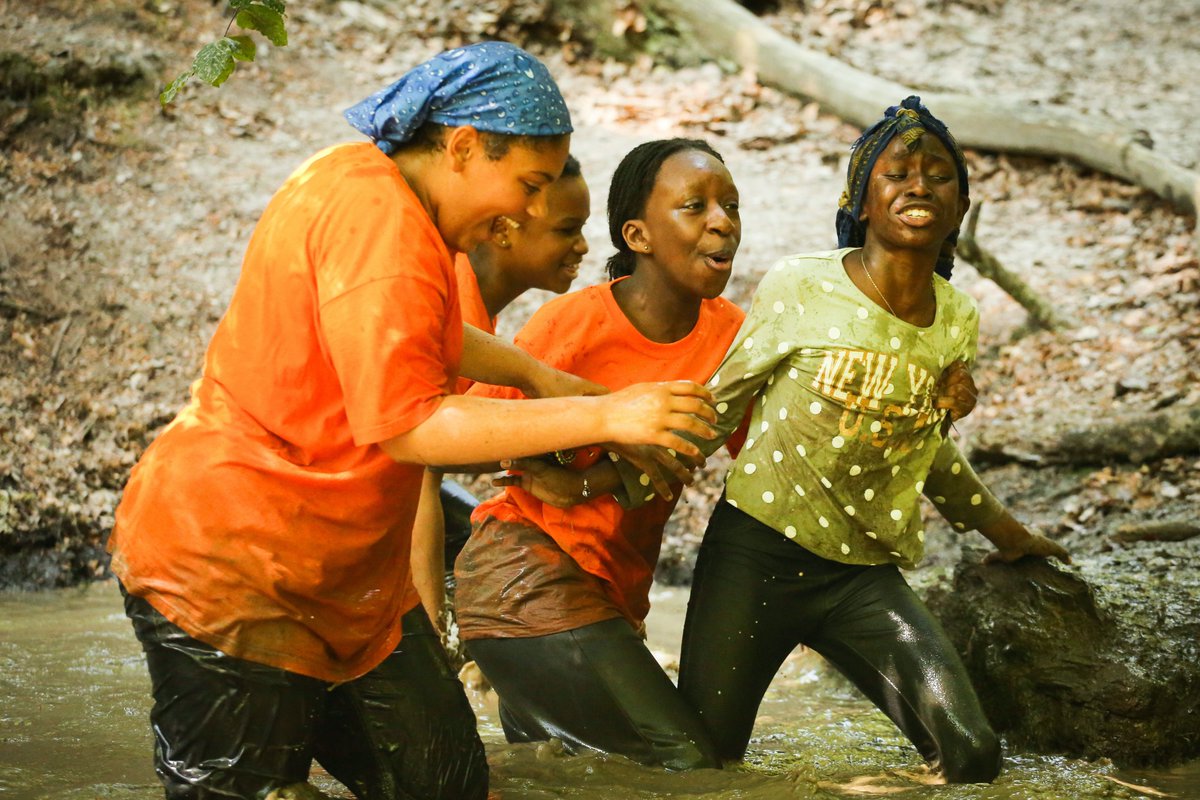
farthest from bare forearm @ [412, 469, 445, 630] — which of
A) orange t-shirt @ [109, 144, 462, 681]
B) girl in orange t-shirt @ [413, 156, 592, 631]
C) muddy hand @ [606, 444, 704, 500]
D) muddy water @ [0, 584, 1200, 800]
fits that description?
orange t-shirt @ [109, 144, 462, 681]

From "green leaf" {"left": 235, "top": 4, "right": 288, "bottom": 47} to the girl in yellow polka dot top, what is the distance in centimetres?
155

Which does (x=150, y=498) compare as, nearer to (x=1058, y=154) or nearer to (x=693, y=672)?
(x=693, y=672)

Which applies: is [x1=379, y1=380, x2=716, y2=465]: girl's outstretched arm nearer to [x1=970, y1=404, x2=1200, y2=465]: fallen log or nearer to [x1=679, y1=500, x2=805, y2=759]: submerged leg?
[x1=679, y1=500, x2=805, y2=759]: submerged leg

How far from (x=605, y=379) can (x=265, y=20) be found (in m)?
1.38

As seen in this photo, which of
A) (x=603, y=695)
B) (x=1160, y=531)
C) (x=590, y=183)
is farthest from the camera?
(x=590, y=183)

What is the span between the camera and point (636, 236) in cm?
392

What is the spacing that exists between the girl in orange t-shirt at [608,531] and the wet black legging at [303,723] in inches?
17.5

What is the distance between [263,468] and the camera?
249cm

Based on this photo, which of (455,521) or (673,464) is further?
(455,521)

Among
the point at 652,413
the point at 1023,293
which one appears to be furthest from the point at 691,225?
the point at 1023,293

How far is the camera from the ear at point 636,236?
389 cm

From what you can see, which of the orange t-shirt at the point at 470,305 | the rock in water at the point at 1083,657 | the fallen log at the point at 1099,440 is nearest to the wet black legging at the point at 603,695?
the orange t-shirt at the point at 470,305

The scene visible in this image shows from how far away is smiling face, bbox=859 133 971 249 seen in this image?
362 cm

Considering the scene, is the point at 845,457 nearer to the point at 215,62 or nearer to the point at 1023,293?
the point at 215,62
